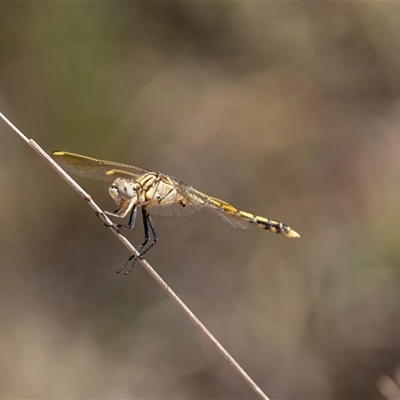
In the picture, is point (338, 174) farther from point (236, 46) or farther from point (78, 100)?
point (78, 100)

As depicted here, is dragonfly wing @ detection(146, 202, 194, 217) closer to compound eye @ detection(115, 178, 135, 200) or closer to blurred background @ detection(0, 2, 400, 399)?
compound eye @ detection(115, 178, 135, 200)

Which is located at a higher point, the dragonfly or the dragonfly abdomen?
the dragonfly abdomen

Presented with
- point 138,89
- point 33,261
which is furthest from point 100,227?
point 138,89

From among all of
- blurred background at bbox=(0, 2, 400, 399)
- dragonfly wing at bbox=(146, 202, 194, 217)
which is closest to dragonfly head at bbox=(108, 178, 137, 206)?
dragonfly wing at bbox=(146, 202, 194, 217)

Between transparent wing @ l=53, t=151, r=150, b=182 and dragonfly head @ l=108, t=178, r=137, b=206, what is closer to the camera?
dragonfly head @ l=108, t=178, r=137, b=206

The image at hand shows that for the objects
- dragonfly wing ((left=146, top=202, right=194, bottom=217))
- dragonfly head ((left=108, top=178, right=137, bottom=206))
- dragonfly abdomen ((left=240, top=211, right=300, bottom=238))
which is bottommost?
dragonfly head ((left=108, top=178, right=137, bottom=206))

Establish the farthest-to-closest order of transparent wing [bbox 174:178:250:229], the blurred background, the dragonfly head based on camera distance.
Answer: the blurred background
transparent wing [bbox 174:178:250:229]
the dragonfly head
